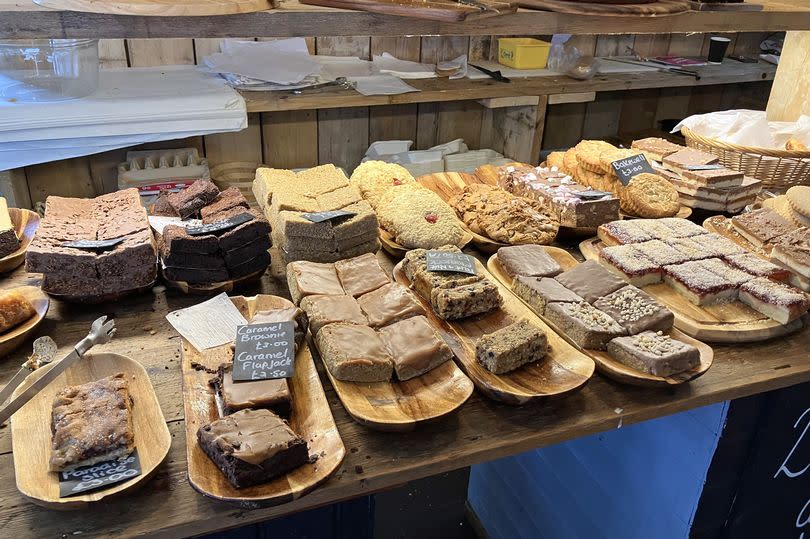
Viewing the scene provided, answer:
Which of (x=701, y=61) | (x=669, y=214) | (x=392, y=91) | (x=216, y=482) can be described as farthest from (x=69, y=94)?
(x=701, y=61)

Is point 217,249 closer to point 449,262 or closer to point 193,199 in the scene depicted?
point 193,199

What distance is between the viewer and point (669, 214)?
2.38m

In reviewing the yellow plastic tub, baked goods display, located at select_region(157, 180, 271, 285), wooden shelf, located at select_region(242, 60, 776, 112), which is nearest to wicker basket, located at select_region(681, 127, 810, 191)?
wooden shelf, located at select_region(242, 60, 776, 112)

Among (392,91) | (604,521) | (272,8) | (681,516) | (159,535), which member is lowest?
(604,521)

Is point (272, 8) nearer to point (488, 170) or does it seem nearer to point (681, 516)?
point (488, 170)

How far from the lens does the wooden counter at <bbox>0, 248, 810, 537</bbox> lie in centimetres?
118

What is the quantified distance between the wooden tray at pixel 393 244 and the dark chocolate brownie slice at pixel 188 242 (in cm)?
53

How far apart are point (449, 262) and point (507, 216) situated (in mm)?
423

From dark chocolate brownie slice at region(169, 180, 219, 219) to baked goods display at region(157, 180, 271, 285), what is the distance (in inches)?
2.3

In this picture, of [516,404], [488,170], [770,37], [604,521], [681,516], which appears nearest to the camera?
[516,404]

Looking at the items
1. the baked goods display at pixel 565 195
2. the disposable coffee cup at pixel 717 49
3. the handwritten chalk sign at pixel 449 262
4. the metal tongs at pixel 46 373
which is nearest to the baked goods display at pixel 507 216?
the baked goods display at pixel 565 195

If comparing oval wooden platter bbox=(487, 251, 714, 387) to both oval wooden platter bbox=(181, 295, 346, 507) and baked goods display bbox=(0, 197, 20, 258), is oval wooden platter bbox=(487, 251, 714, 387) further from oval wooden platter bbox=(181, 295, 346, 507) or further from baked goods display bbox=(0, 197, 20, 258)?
baked goods display bbox=(0, 197, 20, 258)

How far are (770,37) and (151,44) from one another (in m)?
4.03

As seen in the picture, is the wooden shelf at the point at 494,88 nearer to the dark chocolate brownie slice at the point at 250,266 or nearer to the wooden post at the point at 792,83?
the wooden post at the point at 792,83
